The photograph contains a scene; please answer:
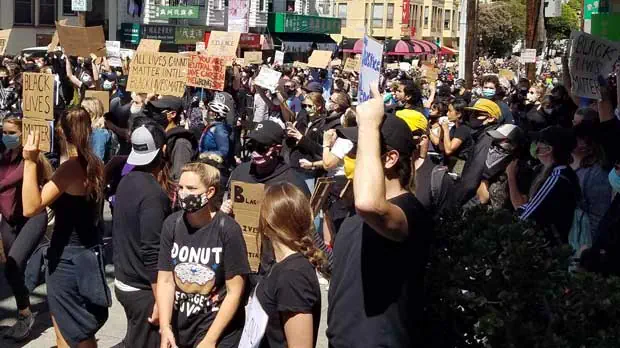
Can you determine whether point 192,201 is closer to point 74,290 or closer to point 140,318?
point 140,318

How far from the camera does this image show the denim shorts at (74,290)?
5.36 meters

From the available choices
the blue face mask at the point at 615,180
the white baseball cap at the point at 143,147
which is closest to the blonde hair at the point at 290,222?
→ the white baseball cap at the point at 143,147

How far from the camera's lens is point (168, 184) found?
5.36 meters

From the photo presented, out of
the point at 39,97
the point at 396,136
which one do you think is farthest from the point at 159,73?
the point at 396,136

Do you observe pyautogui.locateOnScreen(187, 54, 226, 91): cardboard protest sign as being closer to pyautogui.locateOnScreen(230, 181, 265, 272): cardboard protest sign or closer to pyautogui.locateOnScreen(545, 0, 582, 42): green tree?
pyautogui.locateOnScreen(230, 181, 265, 272): cardboard protest sign

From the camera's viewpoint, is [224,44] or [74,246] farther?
[224,44]

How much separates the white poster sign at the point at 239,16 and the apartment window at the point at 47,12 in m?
15.5

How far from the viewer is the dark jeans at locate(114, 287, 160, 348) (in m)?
4.95

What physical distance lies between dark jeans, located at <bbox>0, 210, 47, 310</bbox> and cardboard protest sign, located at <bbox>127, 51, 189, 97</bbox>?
10.8 ft

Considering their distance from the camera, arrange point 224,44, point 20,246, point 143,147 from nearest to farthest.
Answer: point 143,147
point 20,246
point 224,44

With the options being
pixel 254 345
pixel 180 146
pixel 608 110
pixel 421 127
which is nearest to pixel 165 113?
pixel 180 146

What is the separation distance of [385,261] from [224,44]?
1285cm

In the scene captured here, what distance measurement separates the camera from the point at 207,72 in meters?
12.1

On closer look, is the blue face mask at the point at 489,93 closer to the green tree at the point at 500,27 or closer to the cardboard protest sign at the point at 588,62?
the cardboard protest sign at the point at 588,62
